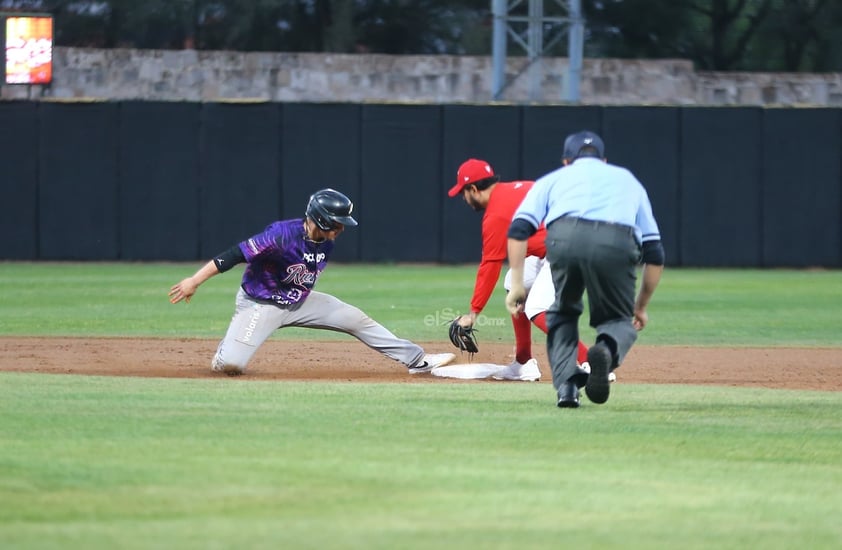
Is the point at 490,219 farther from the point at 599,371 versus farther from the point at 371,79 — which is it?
the point at 371,79

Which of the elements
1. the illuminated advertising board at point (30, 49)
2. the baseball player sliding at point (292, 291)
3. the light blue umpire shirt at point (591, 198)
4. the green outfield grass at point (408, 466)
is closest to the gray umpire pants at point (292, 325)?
the baseball player sliding at point (292, 291)

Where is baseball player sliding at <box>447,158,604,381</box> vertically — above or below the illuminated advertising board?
below

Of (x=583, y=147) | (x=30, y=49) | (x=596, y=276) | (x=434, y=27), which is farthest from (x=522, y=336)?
(x=434, y=27)

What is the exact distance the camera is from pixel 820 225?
23.1 metres

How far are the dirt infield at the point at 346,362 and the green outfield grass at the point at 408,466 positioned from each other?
0.81m

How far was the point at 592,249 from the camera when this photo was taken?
716 centimetres

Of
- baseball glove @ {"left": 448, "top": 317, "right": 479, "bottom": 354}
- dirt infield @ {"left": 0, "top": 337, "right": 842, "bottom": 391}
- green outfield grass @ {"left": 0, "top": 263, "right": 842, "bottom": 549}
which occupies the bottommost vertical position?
dirt infield @ {"left": 0, "top": 337, "right": 842, "bottom": 391}

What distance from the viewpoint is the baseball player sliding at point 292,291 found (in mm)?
9398

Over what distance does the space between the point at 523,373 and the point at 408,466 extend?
4112mm

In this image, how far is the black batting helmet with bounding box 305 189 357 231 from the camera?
933cm

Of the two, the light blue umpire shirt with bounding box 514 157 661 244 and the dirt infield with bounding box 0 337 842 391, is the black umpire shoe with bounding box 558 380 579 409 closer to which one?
the light blue umpire shirt with bounding box 514 157 661 244

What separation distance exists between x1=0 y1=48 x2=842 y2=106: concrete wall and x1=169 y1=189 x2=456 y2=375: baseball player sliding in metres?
17.8

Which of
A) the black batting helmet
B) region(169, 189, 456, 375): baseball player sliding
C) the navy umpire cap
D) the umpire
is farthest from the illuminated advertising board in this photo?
the umpire

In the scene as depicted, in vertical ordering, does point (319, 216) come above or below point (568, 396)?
above
